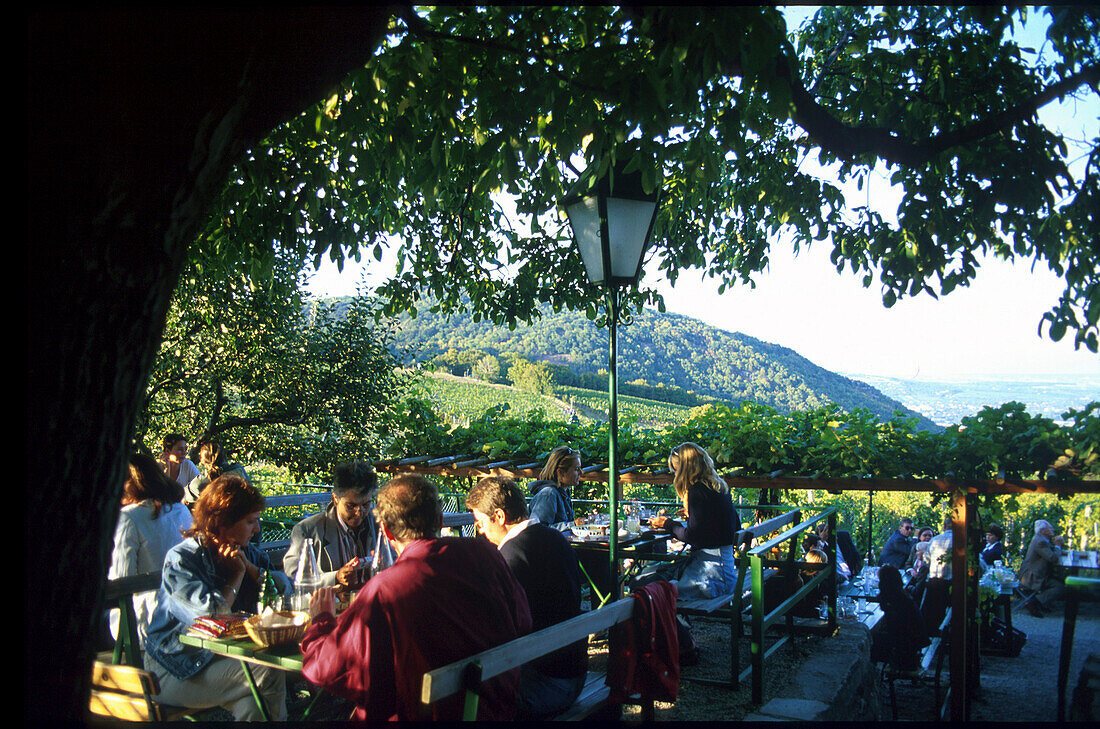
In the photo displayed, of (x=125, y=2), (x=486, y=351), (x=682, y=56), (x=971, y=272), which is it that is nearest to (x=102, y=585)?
(x=125, y=2)

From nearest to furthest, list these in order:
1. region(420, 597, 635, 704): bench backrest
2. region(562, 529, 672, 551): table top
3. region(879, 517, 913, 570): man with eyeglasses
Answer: region(420, 597, 635, 704): bench backrest
region(562, 529, 672, 551): table top
region(879, 517, 913, 570): man with eyeglasses

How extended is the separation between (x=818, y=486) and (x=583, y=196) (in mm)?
3007

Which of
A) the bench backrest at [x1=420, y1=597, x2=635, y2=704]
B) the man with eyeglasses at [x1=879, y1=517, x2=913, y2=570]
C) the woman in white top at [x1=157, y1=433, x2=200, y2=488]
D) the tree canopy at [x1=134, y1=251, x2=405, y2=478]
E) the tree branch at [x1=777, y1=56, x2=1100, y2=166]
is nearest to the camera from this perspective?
the bench backrest at [x1=420, y1=597, x2=635, y2=704]

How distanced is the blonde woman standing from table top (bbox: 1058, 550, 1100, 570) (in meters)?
2.01

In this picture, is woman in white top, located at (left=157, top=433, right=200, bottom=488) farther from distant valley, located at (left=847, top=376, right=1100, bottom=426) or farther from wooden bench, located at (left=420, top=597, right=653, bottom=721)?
distant valley, located at (left=847, top=376, right=1100, bottom=426)

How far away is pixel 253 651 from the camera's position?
2.84 metres

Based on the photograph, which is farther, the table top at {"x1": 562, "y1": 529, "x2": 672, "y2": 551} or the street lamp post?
the table top at {"x1": 562, "y1": 529, "x2": 672, "y2": 551}

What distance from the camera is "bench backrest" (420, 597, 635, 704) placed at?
213 centimetres

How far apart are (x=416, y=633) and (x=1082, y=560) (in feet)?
10.2

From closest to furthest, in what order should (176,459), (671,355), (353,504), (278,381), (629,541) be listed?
1. (353,504)
2. (629,541)
3. (176,459)
4. (278,381)
5. (671,355)

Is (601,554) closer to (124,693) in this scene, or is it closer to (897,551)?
A: (124,693)

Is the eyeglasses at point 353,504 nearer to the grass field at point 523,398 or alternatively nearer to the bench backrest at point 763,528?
the bench backrest at point 763,528

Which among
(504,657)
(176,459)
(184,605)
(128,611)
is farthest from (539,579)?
(176,459)

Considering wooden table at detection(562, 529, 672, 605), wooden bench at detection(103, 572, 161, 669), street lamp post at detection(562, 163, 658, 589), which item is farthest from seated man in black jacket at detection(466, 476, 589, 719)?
wooden table at detection(562, 529, 672, 605)
